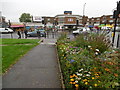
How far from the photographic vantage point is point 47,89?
3068 mm

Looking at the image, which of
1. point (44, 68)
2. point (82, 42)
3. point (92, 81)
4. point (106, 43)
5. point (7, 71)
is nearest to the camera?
point (92, 81)

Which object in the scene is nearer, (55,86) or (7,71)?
(55,86)

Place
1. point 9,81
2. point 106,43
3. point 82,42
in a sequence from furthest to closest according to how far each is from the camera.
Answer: point 82,42
point 106,43
point 9,81

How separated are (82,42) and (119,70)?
3413 millimetres

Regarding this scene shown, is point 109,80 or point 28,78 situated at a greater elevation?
point 109,80

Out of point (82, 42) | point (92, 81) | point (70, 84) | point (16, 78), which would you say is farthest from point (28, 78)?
point (82, 42)

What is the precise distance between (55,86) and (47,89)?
0.28 metres

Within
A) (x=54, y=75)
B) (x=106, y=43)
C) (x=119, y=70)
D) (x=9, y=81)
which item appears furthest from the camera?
(x=106, y=43)

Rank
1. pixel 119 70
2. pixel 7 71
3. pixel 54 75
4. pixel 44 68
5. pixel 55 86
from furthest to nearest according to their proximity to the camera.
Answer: pixel 44 68 → pixel 7 71 → pixel 54 75 → pixel 55 86 → pixel 119 70

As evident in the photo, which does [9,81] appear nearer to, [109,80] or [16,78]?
[16,78]

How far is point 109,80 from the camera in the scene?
253cm

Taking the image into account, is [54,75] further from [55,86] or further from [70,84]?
[70,84]

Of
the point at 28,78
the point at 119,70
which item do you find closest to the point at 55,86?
the point at 28,78

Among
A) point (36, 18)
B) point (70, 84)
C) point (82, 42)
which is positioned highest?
point (36, 18)
